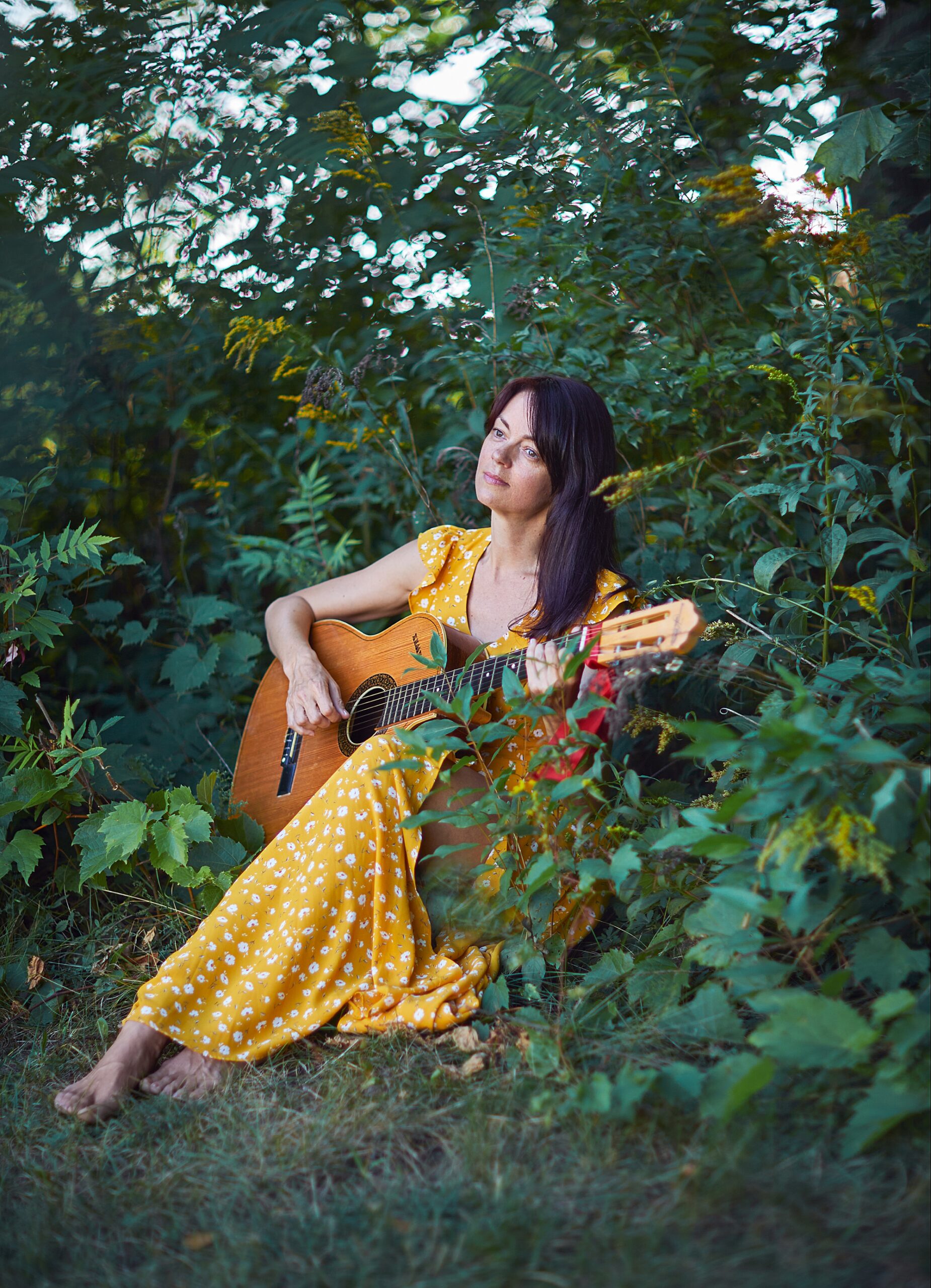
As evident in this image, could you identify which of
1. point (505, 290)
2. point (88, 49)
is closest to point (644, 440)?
point (505, 290)

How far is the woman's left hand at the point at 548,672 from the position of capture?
1740 mm

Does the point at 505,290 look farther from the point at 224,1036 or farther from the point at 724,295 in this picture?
the point at 224,1036

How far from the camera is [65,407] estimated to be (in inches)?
121

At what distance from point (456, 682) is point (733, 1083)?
3.30 feet

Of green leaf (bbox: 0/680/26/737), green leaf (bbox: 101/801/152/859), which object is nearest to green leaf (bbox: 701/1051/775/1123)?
green leaf (bbox: 101/801/152/859)

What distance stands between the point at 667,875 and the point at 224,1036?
2.99 feet

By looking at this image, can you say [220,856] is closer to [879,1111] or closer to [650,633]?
[650,633]

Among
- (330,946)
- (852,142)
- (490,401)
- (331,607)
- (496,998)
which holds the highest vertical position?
(852,142)

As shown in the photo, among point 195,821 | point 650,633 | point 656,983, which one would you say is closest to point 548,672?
point 650,633

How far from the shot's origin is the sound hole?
235cm

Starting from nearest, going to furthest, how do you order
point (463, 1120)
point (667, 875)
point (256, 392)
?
point (463, 1120)
point (667, 875)
point (256, 392)

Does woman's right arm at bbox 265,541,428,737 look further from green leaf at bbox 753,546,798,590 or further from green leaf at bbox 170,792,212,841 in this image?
green leaf at bbox 753,546,798,590

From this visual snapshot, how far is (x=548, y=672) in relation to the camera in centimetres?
184

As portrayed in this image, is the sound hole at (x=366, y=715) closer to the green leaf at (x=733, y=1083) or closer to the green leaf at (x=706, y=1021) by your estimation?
the green leaf at (x=706, y=1021)
